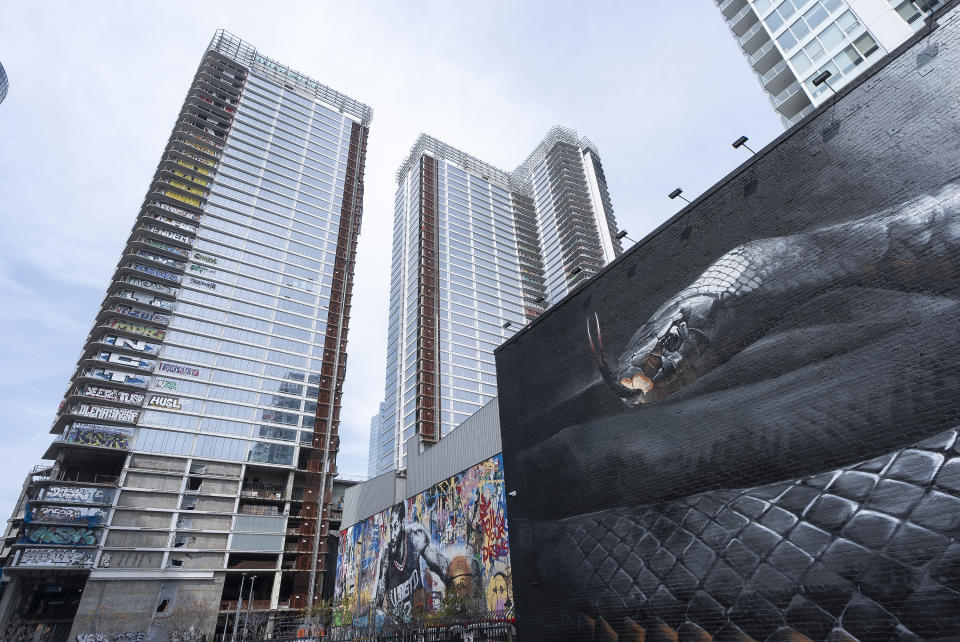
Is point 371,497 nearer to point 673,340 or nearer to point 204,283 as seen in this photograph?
point 673,340

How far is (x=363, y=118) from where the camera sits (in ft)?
331

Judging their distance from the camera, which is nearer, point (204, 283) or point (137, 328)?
point (137, 328)

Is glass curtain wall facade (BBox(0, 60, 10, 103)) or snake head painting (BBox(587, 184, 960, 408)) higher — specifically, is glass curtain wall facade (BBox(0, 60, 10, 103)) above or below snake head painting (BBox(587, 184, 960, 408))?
above

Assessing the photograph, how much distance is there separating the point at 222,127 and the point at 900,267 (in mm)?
94674

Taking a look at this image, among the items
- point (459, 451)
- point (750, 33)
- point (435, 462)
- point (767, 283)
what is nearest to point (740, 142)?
point (767, 283)

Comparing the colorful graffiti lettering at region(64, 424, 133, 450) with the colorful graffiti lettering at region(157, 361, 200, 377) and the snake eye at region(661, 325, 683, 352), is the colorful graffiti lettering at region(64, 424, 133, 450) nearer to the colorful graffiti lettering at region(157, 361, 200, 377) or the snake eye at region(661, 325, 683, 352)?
the colorful graffiti lettering at region(157, 361, 200, 377)

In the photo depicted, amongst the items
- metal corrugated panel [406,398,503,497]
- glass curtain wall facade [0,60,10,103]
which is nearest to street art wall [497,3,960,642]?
metal corrugated panel [406,398,503,497]

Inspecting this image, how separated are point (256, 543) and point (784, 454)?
206ft

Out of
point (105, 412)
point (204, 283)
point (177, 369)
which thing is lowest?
point (105, 412)

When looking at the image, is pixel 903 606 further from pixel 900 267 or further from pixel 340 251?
pixel 340 251

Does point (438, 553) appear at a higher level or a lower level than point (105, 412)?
lower

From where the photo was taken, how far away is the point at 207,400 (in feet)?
207

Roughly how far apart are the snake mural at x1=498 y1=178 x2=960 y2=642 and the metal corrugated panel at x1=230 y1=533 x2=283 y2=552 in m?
53.4

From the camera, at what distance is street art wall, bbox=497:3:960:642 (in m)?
9.91
